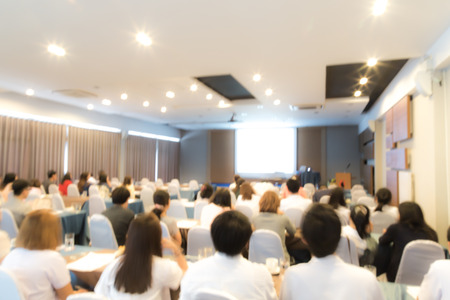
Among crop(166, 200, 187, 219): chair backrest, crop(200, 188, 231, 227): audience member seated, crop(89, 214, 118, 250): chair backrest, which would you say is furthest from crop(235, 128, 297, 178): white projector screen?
crop(89, 214, 118, 250): chair backrest

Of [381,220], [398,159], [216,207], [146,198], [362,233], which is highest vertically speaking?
[398,159]

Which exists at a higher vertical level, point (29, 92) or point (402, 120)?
point (29, 92)

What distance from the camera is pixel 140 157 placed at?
1321 centimetres

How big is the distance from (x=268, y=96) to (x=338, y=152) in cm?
817

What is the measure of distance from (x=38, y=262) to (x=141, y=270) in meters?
0.72

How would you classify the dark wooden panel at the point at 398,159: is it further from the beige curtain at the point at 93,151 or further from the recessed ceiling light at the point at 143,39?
the beige curtain at the point at 93,151

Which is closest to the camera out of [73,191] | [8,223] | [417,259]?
[417,259]

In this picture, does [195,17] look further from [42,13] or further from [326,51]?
[326,51]

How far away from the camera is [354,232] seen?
9.44 feet

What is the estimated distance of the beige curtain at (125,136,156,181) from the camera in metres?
12.5

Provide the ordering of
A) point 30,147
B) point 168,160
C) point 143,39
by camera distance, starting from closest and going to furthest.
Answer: point 143,39, point 30,147, point 168,160

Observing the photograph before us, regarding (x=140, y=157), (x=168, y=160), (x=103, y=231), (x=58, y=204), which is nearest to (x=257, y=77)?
(x=103, y=231)

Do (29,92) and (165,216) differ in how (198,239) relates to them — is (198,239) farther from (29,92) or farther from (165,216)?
(29,92)

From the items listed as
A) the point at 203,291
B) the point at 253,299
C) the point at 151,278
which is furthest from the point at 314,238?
the point at 151,278
